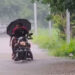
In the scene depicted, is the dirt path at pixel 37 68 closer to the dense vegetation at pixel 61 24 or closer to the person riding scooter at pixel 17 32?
the person riding scooter at pixel 17 32

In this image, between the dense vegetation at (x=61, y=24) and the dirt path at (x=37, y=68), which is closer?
the dirt path at (x=37, y=68)

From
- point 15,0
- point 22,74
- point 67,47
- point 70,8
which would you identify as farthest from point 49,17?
point 15,0

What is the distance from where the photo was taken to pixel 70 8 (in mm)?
14266

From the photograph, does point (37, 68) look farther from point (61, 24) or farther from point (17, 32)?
point (61, 24)

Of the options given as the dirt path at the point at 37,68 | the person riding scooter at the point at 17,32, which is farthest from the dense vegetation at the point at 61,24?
the dirt path at the point at 37,68

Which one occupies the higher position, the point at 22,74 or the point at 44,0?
the point at 44,0

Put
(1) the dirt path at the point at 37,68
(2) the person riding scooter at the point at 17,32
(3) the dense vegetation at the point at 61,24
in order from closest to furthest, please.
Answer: (1) the dirt path at the point at 37,68, (3) the dense vegetation at the point at 61,24, (2) the person riding scooter at the point at 17,32

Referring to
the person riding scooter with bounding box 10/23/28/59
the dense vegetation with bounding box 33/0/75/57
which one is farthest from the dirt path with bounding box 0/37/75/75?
the dense vegetation with bounding box 33/0/75/57

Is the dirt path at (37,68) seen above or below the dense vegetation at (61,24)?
below

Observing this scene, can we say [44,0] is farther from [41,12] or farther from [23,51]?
[41,12]

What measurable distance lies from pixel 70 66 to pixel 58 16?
368 inches

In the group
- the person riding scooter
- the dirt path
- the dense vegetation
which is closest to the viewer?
the dirt path

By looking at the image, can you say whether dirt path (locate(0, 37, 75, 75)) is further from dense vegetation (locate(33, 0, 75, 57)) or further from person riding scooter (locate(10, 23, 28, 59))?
dense vegetation (locate(33, 0, 75, 57))

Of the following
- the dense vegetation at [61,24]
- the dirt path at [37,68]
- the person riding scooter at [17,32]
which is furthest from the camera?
the person riding scooter at [17,32]
